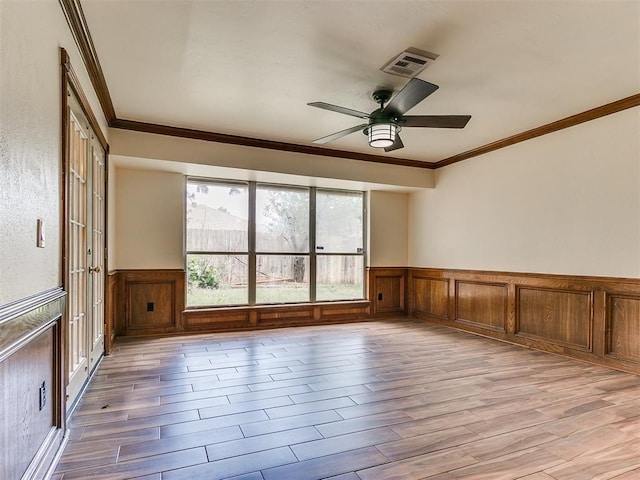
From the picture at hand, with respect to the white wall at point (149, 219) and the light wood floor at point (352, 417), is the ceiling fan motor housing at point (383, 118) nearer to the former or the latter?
the light wood floor at point (352, 417)

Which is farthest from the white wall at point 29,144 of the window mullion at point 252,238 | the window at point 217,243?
the window mullion at point 252,238

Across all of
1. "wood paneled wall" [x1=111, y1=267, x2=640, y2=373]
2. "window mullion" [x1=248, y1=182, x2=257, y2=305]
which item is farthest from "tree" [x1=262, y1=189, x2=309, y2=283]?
"wood paneled wall" [x1=111, y1=267, x2=640, y2=373]

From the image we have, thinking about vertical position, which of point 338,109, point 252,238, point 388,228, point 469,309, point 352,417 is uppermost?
point 338,109

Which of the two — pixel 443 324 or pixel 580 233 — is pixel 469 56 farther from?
pixel 443 324

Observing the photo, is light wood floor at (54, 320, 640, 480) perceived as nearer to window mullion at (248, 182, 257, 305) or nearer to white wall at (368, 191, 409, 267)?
window mullion at (248, 182, 257, 305)

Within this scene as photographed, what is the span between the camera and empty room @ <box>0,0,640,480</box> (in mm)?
1996

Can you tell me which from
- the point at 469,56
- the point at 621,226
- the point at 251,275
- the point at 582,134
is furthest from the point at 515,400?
the point at 251,275

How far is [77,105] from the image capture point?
8.91ft

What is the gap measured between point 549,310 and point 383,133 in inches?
115

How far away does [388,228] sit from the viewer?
6609 mm

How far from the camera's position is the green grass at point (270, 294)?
539 centimetres

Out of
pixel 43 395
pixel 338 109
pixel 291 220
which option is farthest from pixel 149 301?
pixel 338 109

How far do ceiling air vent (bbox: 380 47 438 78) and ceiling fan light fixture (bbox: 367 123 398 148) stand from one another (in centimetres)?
42

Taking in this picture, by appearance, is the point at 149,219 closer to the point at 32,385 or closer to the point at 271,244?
the point at 271,244
